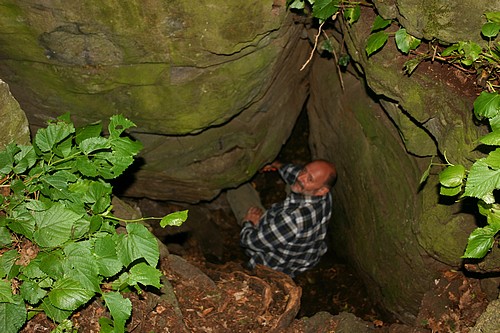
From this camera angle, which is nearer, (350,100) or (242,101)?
(242,101)

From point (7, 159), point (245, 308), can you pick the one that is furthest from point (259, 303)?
point (7, 159)

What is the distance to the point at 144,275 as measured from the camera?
3.01m

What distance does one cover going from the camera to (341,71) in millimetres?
5309

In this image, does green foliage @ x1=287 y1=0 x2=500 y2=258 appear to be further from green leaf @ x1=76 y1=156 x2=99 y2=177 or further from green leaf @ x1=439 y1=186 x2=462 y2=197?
green leaf @ x1=76 y1=156 x2=99 y2=177

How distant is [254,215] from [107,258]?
3.39 meters

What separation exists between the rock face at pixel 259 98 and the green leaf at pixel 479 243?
686mm

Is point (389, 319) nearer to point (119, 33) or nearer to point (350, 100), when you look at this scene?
point (350, 100)

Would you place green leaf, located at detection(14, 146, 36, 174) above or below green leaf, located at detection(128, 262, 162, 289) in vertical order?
above

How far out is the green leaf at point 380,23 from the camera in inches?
144

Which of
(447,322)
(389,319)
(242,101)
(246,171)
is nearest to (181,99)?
(242,101)

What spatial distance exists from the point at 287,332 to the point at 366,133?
2.12 meters

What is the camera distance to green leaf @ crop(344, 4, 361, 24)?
3877 mm

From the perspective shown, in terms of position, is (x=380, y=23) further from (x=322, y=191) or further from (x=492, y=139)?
(x=322, y=191)

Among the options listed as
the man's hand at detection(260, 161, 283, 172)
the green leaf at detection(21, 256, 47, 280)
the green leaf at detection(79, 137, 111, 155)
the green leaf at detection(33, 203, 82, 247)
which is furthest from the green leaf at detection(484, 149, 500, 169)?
the man's hand at detection(260, 161, 283, 172)
